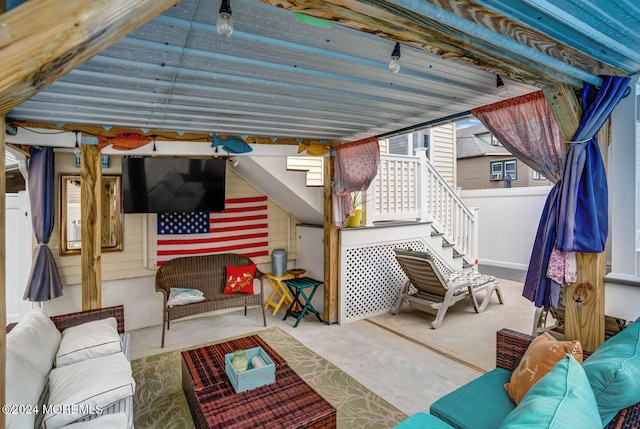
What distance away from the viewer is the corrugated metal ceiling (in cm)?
154

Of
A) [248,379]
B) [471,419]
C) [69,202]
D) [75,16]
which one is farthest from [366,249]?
[75,16]

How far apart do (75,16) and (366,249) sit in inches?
183

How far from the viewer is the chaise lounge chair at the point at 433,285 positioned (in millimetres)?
4629

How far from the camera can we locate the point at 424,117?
3373 mm

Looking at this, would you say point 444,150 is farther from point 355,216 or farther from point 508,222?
point 355,216

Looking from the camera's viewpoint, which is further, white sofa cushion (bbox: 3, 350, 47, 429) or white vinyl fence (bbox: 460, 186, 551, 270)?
white vinyl fence (bbox: 460, 186, 551, 270)

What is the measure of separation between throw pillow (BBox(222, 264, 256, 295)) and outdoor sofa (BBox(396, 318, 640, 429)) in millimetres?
3480

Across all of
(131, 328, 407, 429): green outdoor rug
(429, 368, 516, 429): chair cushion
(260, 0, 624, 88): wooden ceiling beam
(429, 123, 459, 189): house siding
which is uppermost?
(429, 123, 459, 189): house siding

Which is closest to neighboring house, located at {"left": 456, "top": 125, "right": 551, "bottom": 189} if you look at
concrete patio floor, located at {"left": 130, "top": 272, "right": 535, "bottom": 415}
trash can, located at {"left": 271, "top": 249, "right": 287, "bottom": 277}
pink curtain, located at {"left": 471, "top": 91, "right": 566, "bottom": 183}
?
concrete patio floor, located at {"left": 130, "top": 272, "right": 535, "bottom": 415}

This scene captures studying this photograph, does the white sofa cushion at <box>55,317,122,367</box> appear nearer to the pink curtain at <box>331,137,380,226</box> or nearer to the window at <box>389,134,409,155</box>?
the pink curtain at <box>331,137,380,226</box>

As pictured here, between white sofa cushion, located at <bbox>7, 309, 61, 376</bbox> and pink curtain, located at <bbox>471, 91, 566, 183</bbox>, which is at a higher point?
pink curtain, located at <bbox>471, 91, 566, 183</bbox>

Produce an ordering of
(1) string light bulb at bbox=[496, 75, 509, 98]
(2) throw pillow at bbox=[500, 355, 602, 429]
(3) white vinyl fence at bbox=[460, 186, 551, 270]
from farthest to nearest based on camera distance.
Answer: (3) white vinyl fence at bbox=[460, 186, 551, 270]
(1) string light bulb at bbox=[496, 75, 509, 98]
(2) throw pillow at bbox=[500, 355, 602, 429]

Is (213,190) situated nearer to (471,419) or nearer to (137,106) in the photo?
(137,106)

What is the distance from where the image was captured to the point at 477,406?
1.93m
